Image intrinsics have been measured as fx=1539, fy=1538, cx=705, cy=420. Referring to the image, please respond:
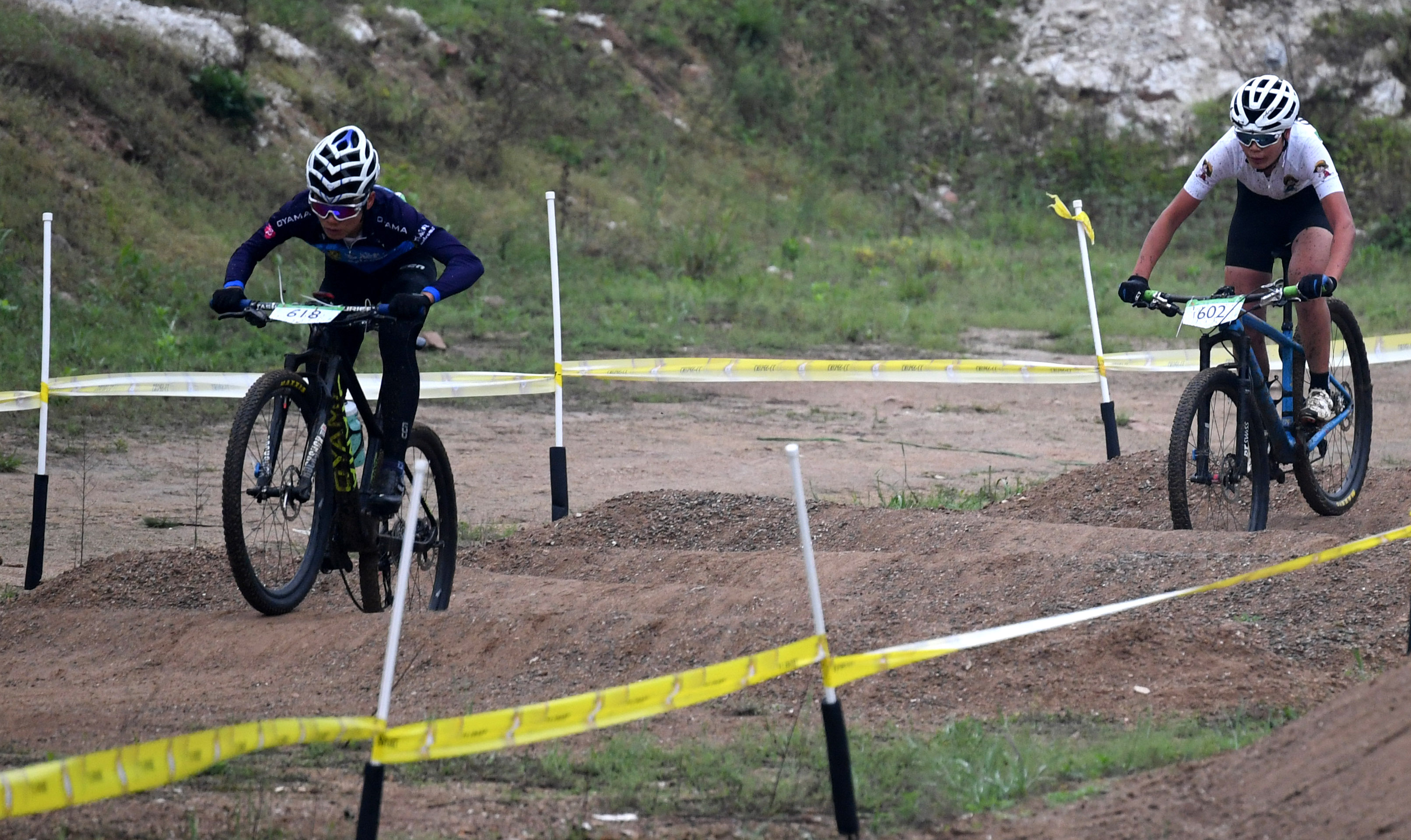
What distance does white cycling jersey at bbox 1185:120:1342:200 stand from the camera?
745 cm

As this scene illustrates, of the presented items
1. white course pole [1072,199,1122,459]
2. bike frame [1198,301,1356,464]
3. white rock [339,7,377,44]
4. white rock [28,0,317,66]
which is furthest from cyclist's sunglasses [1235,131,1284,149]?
white rock [339,7,377,44]

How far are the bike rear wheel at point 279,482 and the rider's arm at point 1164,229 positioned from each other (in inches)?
160

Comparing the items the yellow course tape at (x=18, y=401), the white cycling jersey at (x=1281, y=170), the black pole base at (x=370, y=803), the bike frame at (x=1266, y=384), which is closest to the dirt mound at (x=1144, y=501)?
the bike frame at (x=1266, y=384)

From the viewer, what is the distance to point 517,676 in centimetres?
558

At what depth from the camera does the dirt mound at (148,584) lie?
7.14m

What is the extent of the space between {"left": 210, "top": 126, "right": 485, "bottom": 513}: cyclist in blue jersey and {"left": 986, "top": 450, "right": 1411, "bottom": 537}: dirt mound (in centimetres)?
373

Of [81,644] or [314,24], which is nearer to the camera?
[81,644]

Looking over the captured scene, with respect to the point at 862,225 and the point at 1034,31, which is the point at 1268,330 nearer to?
the point at 862,225

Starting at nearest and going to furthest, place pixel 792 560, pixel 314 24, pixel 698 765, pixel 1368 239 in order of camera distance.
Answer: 1. pixel 698 765
2. pixel 792 560
3. pixel 314 24
4. pixel 1368 239

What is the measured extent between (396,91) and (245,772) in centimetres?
1698

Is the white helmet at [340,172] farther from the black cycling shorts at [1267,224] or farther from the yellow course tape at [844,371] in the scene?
the black cycling shorts at [1267,224]

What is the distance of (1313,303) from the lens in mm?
7801

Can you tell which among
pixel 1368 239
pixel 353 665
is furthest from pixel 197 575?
pixel 1368 239

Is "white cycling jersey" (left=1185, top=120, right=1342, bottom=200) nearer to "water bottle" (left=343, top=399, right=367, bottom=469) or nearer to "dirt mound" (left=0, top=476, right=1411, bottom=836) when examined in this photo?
"dirt mound" (left=0, top=476, right=1411, bottom=836)
